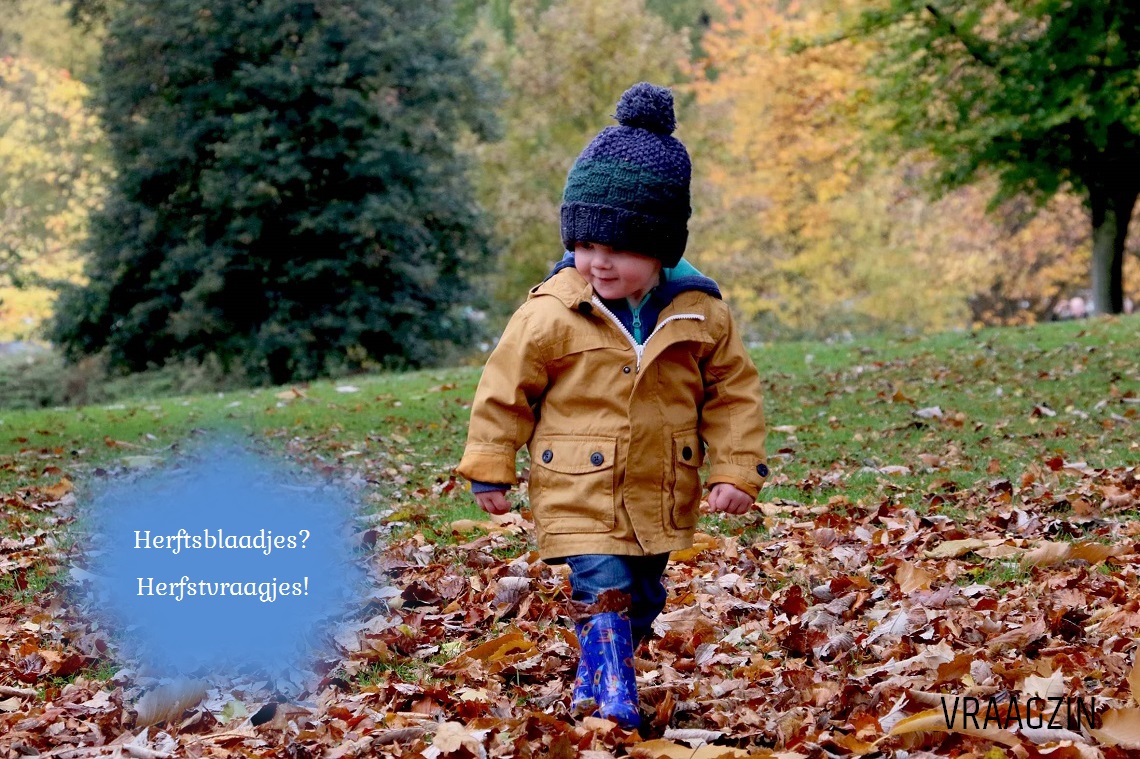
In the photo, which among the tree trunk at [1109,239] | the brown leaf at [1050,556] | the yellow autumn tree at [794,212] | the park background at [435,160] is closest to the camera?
the brown leaf at [1050,556]

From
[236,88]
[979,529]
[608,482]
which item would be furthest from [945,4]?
[608,482]

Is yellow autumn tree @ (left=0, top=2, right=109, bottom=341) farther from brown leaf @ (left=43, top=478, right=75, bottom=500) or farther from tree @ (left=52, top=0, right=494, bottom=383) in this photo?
brown leaf @ (left=43, top=478, right=75, bottom=500)

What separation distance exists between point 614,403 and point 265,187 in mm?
17475

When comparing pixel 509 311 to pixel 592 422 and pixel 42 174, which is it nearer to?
pixel 42 174

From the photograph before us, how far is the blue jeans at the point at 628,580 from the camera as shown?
11.6 ft

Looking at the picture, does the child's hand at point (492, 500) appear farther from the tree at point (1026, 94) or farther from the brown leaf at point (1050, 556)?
the tree at point (1026, 94)

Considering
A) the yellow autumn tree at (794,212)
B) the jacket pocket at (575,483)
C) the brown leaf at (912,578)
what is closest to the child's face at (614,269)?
the jacket pocket at (575,483)

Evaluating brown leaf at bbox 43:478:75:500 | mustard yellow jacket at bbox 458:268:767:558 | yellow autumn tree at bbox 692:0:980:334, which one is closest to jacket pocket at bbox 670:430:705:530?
mustard yellow jacket at bbox 458:268:767:558

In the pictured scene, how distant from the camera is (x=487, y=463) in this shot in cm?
354

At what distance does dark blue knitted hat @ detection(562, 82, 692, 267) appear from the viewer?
3.56 meters

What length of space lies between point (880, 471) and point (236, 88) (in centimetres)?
1596

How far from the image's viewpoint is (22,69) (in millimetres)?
31281

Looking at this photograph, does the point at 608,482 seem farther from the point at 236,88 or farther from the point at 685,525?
the point at 236,88

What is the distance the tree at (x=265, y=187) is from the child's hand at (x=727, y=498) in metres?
17.4
